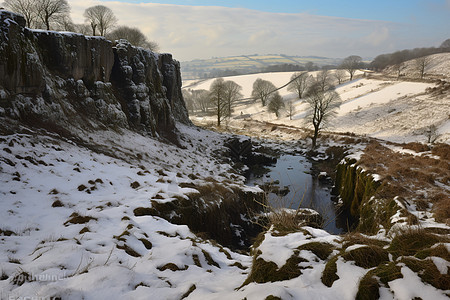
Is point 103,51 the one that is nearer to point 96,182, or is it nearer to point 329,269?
point 96,182

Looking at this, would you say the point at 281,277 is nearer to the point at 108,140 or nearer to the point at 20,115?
the point at 20,115

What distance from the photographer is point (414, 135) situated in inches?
1567

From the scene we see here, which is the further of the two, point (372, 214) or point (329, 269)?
point (372, 214)

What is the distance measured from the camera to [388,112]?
5316 cm

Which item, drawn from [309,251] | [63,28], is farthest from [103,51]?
[309,251]

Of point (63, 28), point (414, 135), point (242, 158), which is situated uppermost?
point (63, 28)

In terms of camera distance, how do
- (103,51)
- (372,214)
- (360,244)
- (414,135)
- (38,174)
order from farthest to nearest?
(414,135)
(103,51)
(372,214)
(38,174)
(360,244)

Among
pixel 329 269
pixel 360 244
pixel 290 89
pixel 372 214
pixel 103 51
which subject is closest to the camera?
pixel 329 269

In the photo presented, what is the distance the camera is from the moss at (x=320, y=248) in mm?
5621

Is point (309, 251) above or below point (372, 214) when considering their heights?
above

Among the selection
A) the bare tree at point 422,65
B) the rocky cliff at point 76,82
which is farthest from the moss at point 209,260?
the bare tree at point 422,65

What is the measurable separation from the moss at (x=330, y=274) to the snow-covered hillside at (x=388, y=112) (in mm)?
39364

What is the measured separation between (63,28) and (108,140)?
98.9 ft

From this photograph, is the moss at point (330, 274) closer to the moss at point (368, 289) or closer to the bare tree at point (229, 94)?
the moss at point (368, 289)
